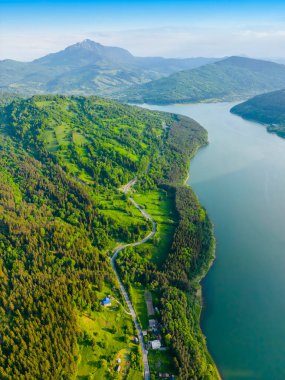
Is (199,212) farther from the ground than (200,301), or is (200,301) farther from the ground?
(199,212)

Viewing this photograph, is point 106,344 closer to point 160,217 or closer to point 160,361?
point 160,361

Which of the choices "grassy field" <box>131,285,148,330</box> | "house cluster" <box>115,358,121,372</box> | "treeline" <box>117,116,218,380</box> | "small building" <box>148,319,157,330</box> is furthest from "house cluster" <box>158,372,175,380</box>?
"grassy field" <box>131,285,148,330</box>

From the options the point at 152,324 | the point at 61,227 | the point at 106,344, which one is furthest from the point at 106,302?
the point at 61,227

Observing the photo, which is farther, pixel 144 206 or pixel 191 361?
pixel 144 206

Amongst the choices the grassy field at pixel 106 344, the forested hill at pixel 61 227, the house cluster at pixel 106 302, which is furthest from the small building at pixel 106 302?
the forested hill at pixel 61 227

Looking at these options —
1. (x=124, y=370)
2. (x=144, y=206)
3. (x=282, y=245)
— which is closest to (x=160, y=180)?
(x=144, y=206)

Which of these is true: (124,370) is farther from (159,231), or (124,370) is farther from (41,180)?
(41,180)

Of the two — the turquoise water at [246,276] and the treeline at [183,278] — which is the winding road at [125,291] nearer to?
the treeline at [183,278]
